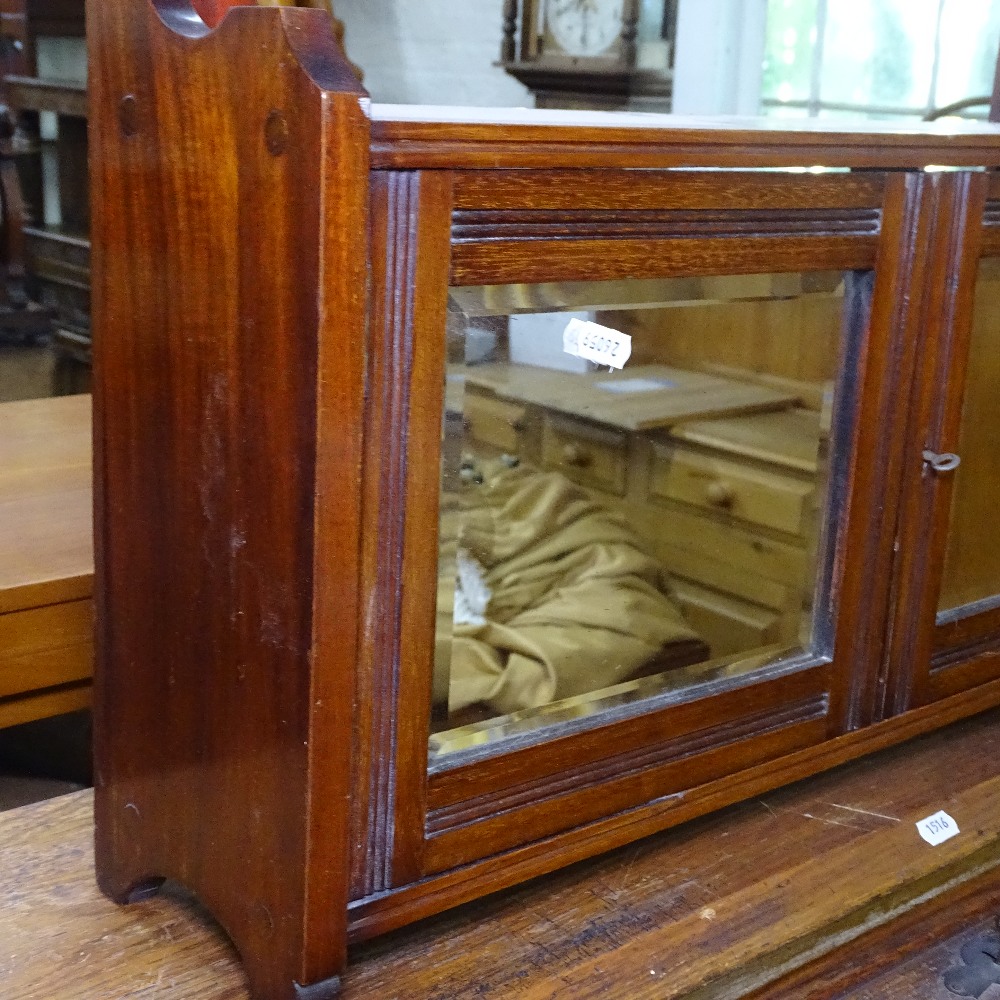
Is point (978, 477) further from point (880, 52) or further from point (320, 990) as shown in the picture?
point (880, 52)

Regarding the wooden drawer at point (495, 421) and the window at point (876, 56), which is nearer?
the wooden drawer at point (495, 421)

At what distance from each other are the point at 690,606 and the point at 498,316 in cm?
29

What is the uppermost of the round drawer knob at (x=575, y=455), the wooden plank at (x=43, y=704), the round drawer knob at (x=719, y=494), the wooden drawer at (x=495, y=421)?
the wooden drawer at (x=495, y=421)

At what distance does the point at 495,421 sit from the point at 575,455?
104mm

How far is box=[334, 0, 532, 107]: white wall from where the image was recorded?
84.8 inches

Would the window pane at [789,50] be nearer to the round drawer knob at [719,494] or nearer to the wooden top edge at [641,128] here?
the wooden top edge at [641,128]

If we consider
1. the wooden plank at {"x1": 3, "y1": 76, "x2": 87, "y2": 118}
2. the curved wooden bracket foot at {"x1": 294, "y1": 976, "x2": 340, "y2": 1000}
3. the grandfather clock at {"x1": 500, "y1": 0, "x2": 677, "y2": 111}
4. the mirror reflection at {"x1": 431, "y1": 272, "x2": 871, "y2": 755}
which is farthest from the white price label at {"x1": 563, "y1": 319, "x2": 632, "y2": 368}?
the wooden plank at {"x1": 3, "y1": 76, "x2": 87, "y2": 118}

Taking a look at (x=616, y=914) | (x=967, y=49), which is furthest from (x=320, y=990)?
(x=967, y=49)

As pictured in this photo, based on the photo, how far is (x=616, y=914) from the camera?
861mm

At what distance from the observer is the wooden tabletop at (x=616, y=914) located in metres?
0.79

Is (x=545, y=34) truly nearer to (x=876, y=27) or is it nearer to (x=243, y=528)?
(x=876, y=27)

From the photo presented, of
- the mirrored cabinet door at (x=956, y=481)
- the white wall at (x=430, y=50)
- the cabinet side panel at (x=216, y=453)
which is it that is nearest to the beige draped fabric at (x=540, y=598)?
the cabinet side panel at (x=216, y=453)

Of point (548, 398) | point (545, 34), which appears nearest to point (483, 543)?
point (548, 398)

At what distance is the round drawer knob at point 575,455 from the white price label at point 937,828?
1.33 ft
